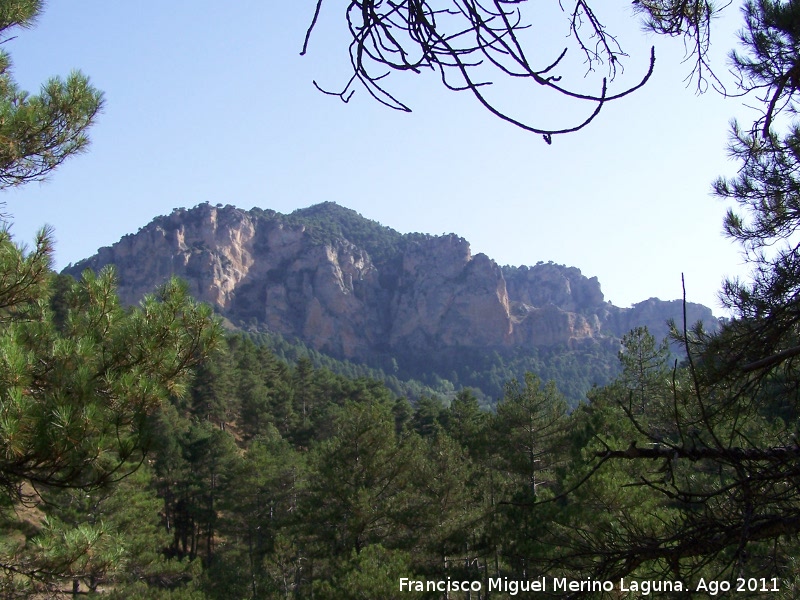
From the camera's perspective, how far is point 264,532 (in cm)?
1655

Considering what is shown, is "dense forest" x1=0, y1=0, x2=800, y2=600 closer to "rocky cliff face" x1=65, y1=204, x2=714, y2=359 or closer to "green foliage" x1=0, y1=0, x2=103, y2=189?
"green foliage" x1=0, y1=0, x2=103, y2=189

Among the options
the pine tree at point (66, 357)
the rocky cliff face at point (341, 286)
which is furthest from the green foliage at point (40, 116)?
the rocky cliff face at point (341, 286)

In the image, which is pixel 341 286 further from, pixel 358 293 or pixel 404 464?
pixel 404 464

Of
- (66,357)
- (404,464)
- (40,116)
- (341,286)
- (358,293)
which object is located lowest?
(404,464)

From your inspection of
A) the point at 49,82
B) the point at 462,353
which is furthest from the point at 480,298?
the point at 49,82

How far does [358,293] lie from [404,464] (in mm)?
82023

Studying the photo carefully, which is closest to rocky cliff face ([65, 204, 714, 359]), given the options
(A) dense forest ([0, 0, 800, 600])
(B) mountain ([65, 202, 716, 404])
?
(B) mountain ([65, 202, 716, 404])

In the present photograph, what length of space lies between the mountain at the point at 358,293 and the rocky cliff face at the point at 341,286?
5.7 inches

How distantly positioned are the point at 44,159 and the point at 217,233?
85.1m

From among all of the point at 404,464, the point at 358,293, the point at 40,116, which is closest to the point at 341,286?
the point at 358,293

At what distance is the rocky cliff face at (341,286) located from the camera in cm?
8225

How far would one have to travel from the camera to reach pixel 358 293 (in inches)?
3711

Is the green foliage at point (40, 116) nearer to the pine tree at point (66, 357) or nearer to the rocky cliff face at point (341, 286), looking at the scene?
the pine tree at point (66, 357)

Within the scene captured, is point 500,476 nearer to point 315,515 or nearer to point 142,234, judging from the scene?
point 315,515
